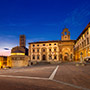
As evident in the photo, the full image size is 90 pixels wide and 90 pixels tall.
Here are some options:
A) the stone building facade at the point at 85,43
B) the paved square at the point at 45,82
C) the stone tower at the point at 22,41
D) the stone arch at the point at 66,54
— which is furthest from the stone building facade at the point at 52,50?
the stone tower at the point at 22,41

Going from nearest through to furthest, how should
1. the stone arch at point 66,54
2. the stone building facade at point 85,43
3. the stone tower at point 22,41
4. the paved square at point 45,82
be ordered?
the paved square at point 45,82
the stone building facade at point 85,43
the stone arch at point 66,54
the stone tower at point 22,41

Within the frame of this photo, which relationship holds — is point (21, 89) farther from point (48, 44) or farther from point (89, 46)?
point (48, 44)

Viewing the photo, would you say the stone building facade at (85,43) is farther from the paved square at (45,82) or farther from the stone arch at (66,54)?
the paved square at (45,82)

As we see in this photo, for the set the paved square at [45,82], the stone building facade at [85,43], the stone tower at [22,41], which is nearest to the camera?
the paved square at [45,82]

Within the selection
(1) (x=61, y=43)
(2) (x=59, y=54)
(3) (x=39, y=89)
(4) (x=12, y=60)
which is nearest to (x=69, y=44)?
(1) (x=61, y=43)

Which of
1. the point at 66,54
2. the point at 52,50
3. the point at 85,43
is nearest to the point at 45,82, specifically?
the point at 85,43

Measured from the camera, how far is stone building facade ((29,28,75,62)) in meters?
43.1

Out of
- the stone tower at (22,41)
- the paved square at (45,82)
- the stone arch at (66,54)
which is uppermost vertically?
the stone tower at (22,41)

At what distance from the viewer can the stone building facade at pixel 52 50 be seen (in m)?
43.1

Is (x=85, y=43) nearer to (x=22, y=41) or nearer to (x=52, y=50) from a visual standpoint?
(x=52, y=50)

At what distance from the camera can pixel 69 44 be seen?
141ft

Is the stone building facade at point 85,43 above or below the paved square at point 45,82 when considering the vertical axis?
above

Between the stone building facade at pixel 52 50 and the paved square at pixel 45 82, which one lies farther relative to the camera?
the stone building facade at pixel 52 50

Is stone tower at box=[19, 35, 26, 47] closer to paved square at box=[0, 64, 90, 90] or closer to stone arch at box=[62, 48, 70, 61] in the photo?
stone arch at box=[62, 48, 70, 61]
